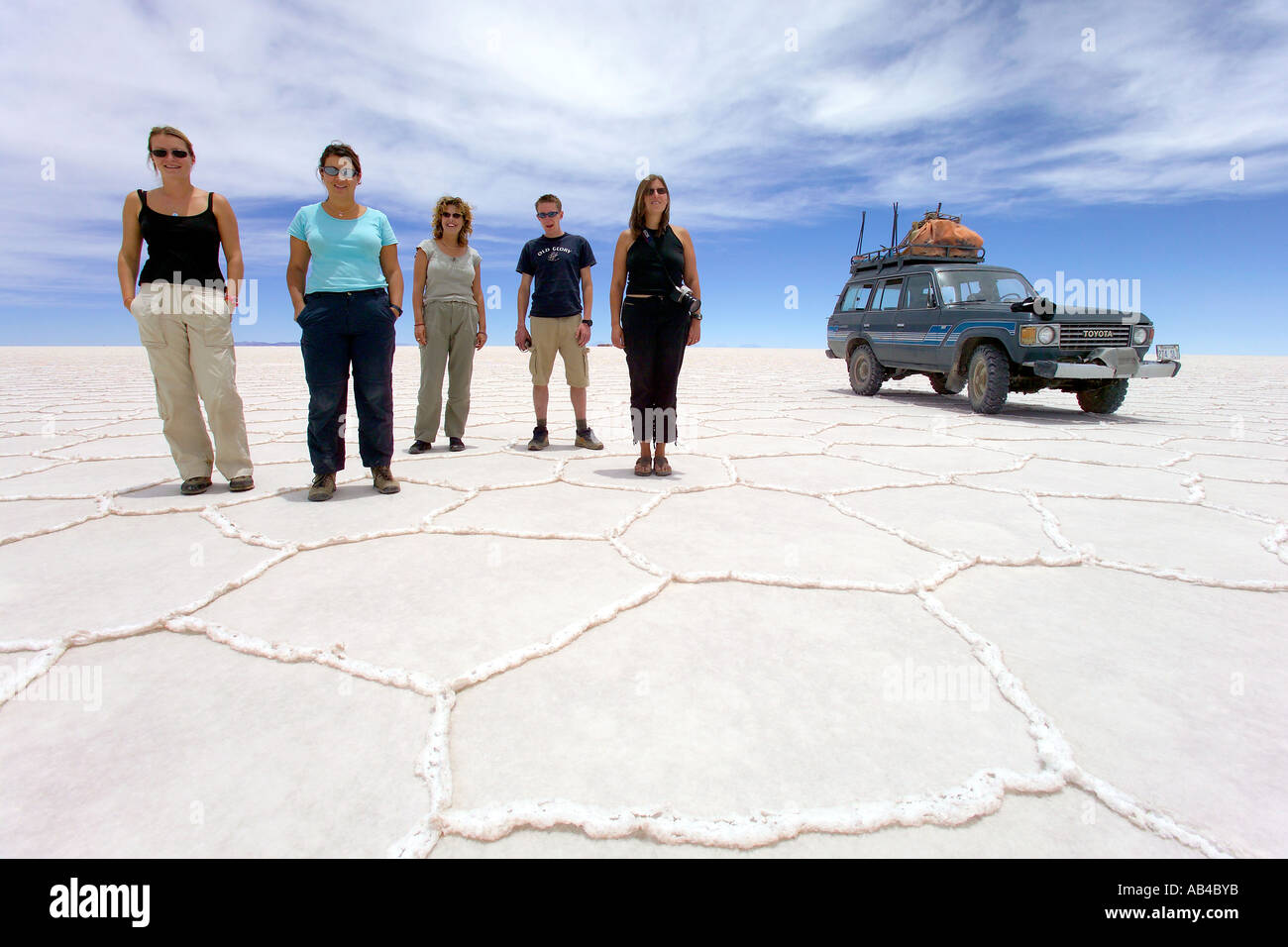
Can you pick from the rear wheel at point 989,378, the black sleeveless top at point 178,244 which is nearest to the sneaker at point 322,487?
the black sleeveless top at point 178,244

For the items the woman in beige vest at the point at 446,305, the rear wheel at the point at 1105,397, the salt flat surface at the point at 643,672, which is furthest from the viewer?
the rear wheel at the point at 1105,397

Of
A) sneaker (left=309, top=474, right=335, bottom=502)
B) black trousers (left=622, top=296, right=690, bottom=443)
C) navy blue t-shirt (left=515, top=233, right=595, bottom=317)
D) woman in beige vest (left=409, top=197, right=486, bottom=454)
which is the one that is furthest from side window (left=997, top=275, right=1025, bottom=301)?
sneaker (left=309, top=474, right=335, bottom=502)

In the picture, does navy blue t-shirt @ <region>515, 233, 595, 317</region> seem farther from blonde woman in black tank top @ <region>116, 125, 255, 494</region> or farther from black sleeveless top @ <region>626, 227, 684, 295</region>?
blonde woman in black tank top @ <region>116, 125, 255, 494</region>

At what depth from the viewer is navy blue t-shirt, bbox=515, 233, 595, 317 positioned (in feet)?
13.0

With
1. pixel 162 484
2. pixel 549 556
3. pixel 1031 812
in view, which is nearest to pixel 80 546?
pixel 162 484

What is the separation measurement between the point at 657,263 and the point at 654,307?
0.70 ft

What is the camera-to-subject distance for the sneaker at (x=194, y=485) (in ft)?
9.56

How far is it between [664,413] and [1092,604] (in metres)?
2.07

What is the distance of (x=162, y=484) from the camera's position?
311 centimetres

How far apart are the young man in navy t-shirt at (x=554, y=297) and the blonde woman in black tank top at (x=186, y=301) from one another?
1.63 meters

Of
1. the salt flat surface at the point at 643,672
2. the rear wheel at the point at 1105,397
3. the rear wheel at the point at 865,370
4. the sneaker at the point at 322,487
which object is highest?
the rear wheel at the point at 865,370

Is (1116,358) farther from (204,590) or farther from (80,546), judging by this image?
(80,546)

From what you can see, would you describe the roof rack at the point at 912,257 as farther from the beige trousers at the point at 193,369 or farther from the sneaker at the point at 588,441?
the beige trousers at the point at 193,369

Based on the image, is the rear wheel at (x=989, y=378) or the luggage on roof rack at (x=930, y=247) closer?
the rear wheel at (x=989, y=378)
